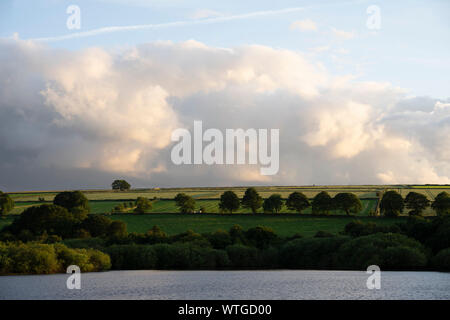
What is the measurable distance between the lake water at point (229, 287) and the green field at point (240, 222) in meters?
47.3

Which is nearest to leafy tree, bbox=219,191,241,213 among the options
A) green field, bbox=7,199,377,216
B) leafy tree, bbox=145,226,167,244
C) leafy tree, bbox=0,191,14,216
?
green field, bbox=7,199,377,216

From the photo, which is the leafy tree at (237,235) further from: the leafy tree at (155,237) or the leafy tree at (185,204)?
the leafy tree at (185,204)

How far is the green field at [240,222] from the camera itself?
140750 millimetres

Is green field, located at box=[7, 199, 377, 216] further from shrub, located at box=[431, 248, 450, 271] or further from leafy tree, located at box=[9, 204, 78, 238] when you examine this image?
shrub, located at box=[431, 248, 450, 271]

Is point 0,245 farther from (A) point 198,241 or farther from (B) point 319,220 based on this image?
(B) point 319,220

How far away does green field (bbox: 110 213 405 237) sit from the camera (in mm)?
140750

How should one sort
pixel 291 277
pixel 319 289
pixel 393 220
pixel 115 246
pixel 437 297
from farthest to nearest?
pixel 393 220
pixel 115 246
pixel 291 277
pixel 319 289
pixel 437 297

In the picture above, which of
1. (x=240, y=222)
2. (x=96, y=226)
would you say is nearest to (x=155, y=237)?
(x=96, y=226)

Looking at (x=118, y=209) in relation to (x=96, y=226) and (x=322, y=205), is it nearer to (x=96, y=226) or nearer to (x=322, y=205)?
(x=96, y=226)
